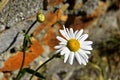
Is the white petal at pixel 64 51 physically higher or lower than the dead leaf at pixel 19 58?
lower

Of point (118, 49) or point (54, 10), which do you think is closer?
point (54, 10)

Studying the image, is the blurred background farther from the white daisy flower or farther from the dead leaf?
the white daisy flower

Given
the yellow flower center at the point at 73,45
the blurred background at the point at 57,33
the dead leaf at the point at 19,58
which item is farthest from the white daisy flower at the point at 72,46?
the dead leaf at the point at 19,58

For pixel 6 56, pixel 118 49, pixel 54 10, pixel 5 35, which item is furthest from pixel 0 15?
pixel 118 49

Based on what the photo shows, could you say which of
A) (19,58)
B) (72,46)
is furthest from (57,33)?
(72,46)

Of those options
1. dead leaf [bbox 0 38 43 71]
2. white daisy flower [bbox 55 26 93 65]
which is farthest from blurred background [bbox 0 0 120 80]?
white daisy flower [bbox 55 26 93 65]

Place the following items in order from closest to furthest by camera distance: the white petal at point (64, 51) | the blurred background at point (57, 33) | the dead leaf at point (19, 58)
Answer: the white petal at point (64, 51)
the blurred background at point (57, 33)
the dead leaf at point (19, 58)

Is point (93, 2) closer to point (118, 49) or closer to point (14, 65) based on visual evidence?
point (118, 49)

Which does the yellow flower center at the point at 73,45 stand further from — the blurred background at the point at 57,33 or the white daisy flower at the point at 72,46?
the blurred background at the point at 57,33

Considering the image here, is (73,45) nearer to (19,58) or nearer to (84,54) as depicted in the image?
(84,54)

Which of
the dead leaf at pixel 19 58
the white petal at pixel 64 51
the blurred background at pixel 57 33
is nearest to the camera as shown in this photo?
the white petal at pixel 64 51
